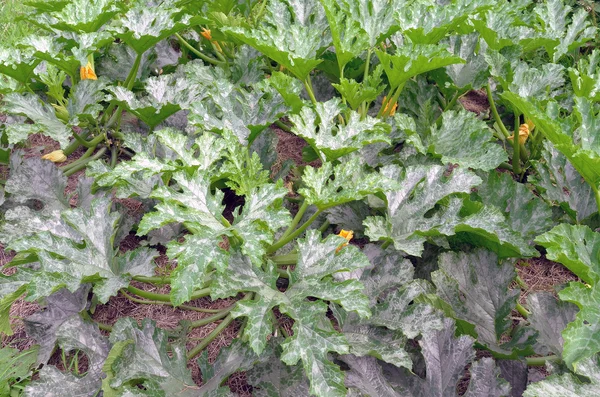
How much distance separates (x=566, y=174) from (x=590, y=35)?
0.95m

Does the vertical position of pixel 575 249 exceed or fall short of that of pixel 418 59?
it falls short

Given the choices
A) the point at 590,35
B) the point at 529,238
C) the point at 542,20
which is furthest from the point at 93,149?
the point at 590,35

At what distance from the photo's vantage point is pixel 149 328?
1.82 metres

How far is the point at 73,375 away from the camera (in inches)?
70.9

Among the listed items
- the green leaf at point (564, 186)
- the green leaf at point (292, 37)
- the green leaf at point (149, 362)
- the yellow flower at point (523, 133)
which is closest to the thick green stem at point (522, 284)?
the green leaf at point (564, 186)

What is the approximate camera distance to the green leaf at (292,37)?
7.06 feet

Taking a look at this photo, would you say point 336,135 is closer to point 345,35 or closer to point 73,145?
point 345,35

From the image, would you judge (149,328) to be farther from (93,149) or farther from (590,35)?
(590,35)

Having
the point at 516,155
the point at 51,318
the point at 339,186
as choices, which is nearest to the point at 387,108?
the point at 516,155

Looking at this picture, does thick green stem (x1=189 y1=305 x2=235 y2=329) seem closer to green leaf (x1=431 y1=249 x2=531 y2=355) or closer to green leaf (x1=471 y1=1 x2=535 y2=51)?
green leaf (x1=431 y1=249 x2=531 y2=355)

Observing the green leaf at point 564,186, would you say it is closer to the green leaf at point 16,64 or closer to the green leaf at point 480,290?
the green leaf at point 480,290

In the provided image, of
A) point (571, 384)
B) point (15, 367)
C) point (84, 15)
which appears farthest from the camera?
point (84, 15)

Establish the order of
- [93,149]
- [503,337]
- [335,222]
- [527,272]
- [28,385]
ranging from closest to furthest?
[28,385] < [503,337] < [335,222] < [527,272] < [93,149]

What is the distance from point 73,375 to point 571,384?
1.59 metres
